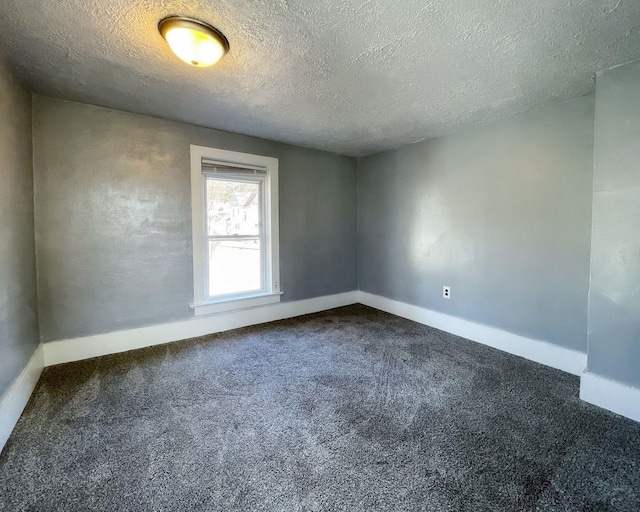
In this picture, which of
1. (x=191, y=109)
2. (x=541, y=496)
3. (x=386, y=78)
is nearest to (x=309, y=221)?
(x=191, y=109)

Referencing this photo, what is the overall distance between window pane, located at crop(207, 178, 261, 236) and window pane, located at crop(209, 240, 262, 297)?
0.48 feet

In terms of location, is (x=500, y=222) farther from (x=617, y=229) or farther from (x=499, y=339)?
(x=499, y=339)

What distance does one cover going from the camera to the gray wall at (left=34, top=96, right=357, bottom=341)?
2.45 meters

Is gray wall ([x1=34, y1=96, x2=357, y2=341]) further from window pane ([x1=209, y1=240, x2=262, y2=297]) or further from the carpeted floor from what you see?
the carpeted floor

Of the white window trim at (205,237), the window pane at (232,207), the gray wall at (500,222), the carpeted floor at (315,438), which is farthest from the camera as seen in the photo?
the window pane at (232,207)

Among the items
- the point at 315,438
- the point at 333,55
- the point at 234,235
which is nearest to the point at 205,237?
the point at 234,235

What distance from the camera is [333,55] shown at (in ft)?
5.74

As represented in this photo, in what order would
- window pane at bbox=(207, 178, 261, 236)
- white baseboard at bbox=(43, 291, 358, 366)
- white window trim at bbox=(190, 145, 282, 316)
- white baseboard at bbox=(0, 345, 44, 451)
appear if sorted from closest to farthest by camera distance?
white baseboard at bbox=(0, 345, 44, 451) < white baseboard at bbox=(43, 291, 358, 366) < white window trim at bbox=(190, 145, 282, 316) < window pane at bbox=(207, 178, 261, 236)

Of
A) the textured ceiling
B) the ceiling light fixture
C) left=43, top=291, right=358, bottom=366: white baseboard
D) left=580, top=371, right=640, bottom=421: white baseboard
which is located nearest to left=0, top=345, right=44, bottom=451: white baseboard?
left=43, top=291, right=358, bottom=366: white baseboard

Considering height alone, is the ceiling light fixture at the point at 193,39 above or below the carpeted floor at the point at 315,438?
above

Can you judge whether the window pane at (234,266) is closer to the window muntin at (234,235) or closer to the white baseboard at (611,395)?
the window muntin at (234,235)

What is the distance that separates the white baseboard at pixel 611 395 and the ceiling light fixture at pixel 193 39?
3107 millimetres

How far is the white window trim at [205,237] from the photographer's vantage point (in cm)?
309

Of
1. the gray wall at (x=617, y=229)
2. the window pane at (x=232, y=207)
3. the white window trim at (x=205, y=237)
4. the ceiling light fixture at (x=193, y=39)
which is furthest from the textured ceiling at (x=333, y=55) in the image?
the window pane at (x=232, y=207)
